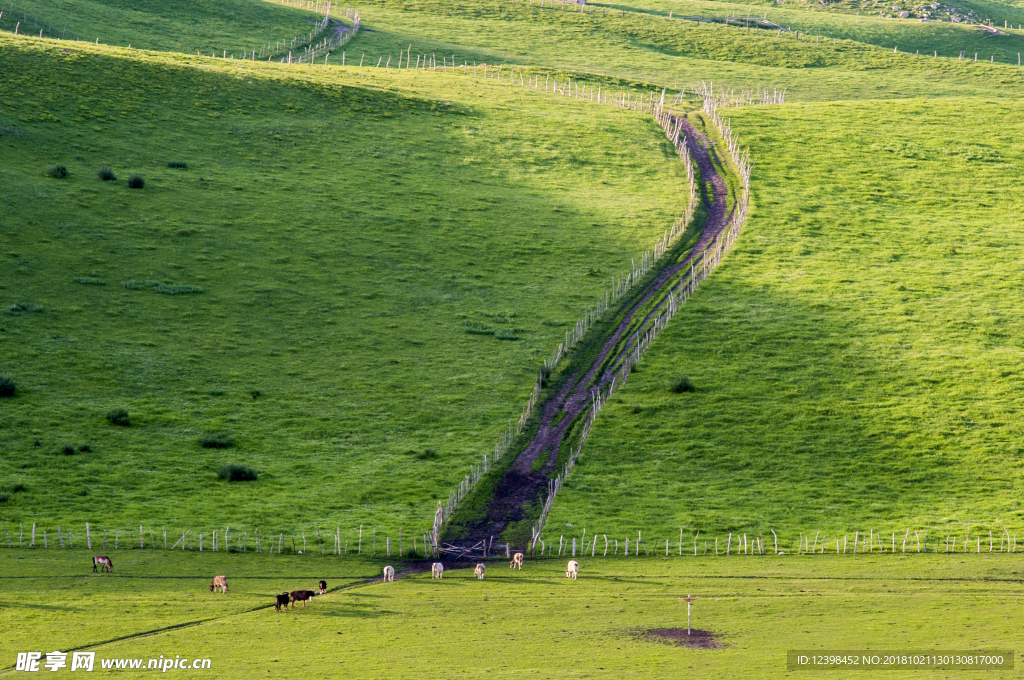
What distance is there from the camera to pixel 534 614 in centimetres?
3784

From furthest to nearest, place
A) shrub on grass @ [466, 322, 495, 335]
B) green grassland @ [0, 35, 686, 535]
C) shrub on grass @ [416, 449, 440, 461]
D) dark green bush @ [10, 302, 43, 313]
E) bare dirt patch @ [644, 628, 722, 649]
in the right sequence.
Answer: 1. shrub on grass @ [466, 322, 495, 335]
2. dark green bush @ [10, 302, 43, 313]
3. shrub on grass @ [416, 449, 440, 461]
4. green grassland @ [0, 35, 686, 535]
5. bare dirt patch @ [644, 628, 722, 649]

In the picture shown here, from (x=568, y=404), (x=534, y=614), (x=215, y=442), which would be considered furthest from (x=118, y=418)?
(x=534, y=614)

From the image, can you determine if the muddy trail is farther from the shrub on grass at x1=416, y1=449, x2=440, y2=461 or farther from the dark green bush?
the dark green bush

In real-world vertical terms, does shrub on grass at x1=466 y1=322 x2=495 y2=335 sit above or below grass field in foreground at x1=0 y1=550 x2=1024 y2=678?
above

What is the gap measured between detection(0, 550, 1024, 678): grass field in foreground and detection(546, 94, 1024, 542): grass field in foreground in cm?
574

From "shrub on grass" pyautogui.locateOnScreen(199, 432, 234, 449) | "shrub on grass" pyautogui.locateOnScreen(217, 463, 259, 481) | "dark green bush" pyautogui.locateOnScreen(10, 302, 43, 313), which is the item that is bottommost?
"shrub on grass" pyautogui.locateOnScreen(217, 463, 259, 481)

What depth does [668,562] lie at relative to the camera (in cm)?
4569

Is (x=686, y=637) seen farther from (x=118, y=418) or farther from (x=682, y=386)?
(x=118, y=418)

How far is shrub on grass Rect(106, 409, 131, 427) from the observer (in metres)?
57.5

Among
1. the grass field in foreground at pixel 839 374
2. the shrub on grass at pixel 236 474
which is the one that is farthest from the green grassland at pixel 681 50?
the shrub on grass at pixel 236 474

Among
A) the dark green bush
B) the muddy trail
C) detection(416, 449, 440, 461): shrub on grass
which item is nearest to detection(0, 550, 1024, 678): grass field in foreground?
the muddy trail

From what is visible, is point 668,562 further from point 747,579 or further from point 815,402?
point 815,402

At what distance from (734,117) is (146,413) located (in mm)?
75617

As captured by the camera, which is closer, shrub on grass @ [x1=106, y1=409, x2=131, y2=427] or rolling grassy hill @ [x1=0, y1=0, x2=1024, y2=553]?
rolling grassy hill @ [x1=0, y1=0, x2=1024, y2=553]
